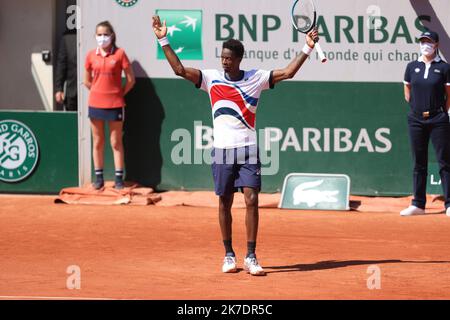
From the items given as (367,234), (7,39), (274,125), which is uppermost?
(7,39)

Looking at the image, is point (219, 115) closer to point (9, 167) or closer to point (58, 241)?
point (58, 241)

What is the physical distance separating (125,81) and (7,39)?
3581 mm

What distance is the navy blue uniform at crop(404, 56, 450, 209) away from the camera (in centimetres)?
1392

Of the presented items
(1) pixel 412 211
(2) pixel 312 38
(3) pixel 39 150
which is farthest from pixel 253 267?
(3) pixel 39 150

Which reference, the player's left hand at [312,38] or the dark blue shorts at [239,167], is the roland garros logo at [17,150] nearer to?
the dark blue shorts at [239,167]

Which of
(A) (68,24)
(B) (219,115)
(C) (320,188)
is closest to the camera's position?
(B) (219,115)

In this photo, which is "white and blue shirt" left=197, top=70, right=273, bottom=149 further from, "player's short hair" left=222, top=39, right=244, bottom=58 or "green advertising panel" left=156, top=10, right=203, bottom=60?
"green advertising panel" left=156, top=10, right=203, bottom=60

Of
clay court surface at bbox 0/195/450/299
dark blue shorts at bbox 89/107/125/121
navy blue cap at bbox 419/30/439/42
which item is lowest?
clay court surface at bbox 0/195/450/299

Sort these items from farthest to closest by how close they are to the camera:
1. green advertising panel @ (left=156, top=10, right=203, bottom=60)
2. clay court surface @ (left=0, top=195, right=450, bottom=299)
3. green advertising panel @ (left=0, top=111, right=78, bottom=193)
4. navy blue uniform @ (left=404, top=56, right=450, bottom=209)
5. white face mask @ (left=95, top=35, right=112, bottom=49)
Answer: green advertising panel @ (left=0, top=111, right=78, bottom=193) < green advertising panel @ (left=156, top=10, right=203, bottom=60) < white face mask @ (left=95, top=35, right=112, bottom=49) < navy blue uniform @ (left=404, top=56, right=450, bottom=209) < clay court surface @ (left=0, top=195, right=450, bottom=299)

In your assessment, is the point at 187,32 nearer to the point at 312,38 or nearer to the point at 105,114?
the point at 105,114

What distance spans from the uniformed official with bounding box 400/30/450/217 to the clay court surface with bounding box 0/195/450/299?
1.58 feet

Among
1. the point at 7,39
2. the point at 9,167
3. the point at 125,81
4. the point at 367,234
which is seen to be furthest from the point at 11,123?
the point at 367,234

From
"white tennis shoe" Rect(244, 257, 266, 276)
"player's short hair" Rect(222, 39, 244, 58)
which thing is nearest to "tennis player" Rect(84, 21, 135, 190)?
"player's short hair" Rect(222, 39, 244, 58)

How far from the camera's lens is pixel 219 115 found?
10.1m
